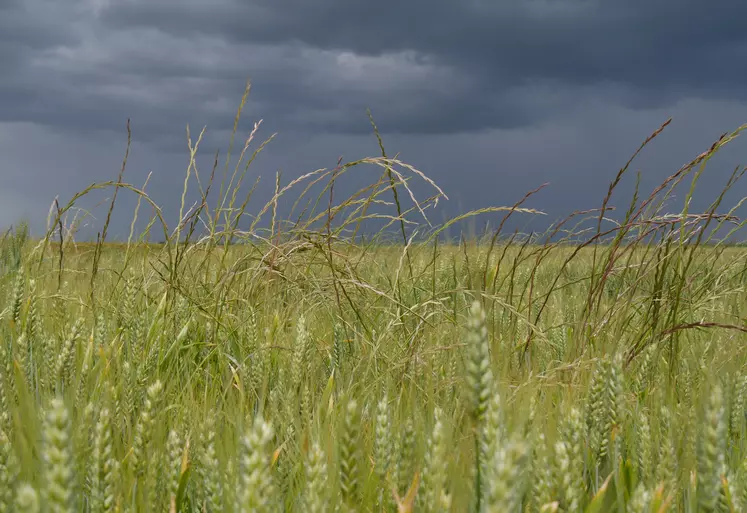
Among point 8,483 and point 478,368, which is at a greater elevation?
point 478,368

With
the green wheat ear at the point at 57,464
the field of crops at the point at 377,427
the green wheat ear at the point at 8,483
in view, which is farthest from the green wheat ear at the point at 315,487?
the green wheat ear at the point at 8,483

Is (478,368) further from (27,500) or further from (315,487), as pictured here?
(27,500)

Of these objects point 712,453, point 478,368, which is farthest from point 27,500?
point 712,453

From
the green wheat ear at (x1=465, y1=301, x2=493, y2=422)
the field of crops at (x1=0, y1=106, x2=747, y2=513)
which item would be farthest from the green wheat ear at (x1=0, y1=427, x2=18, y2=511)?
the green wheat ear at (x1=465, y1=301, x2=493, y2=422)

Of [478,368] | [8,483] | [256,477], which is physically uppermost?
[478,368]

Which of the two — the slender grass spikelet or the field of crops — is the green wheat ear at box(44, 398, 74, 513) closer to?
the field of crops

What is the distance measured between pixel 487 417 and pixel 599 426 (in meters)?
0.67

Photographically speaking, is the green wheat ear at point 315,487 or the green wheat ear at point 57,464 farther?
the green wheat ear at point 315,487

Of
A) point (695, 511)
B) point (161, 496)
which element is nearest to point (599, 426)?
point (695, 511)

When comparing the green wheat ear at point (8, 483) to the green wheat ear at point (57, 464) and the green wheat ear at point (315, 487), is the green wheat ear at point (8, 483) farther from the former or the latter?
the green wheat ear at point (315, 487)

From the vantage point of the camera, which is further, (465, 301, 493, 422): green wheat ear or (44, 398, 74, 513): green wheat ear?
(465, 301, 493, 422): green wheat ear

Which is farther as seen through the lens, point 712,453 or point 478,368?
point 712,453

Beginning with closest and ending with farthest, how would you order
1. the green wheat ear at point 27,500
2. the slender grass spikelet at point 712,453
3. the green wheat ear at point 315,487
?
the green wheat ear at point 27,500, the green wheat ear at point 315,487, the slender grass spikelet at point 712,453

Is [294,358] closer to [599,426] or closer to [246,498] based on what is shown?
[599,426]
